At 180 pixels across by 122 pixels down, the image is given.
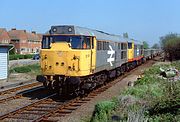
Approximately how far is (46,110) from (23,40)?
9244 cm

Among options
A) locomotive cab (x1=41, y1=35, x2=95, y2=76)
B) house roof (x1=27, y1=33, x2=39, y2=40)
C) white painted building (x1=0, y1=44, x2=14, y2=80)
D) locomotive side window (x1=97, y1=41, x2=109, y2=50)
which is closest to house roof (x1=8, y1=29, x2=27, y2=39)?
house roof (x1=27, y1=33, x2=39, y2=40)

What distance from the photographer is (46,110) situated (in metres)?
13.9

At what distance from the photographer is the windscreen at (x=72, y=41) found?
16141 millimetres

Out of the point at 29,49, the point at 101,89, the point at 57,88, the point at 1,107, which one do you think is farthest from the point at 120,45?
the point at 29,49

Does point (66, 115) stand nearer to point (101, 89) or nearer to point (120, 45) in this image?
point (101, 89)

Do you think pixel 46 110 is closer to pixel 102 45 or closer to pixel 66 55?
pixel 66 55

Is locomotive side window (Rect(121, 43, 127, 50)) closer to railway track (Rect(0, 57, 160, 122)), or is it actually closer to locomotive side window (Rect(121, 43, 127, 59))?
locomotive side window (Rect(121, 43, 127, 59))

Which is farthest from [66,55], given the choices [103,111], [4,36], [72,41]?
[4,36]

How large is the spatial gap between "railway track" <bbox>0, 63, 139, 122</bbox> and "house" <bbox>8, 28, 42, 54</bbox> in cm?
8814

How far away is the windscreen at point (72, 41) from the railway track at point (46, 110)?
2523 mm

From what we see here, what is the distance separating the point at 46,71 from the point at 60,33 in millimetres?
1904

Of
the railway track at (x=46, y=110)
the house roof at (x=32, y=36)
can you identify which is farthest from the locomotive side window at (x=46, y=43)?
the house roof at (x=32, y=36)

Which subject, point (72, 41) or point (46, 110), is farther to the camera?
point (72, 41)

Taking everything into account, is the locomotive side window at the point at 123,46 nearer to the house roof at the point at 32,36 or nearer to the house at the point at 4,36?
the house at the point at 4,36
